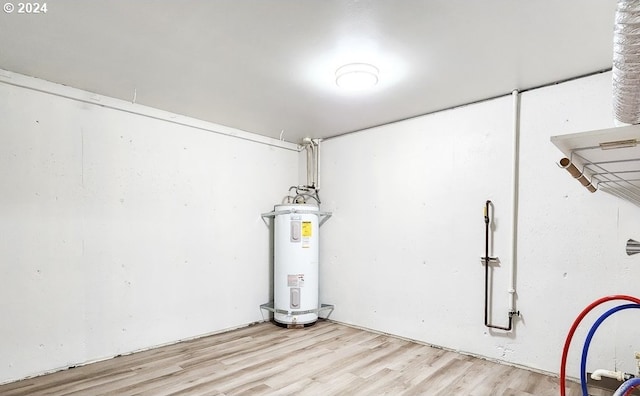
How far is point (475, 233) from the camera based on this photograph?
2.85 metres

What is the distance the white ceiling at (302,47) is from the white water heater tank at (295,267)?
4.25 feet

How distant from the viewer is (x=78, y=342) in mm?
2590

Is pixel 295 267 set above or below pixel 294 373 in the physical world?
above

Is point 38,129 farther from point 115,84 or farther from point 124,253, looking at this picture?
point 124,253

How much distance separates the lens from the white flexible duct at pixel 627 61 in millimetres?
951

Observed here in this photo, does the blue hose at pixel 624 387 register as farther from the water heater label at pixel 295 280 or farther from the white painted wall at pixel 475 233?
the water heater label at pixel 295 280

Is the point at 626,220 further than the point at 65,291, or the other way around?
the point at 65,291

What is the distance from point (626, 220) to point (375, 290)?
2.10 m

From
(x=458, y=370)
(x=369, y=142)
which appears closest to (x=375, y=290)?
(x=458, y=370)

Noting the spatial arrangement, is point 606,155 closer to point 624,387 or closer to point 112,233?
point 624,387

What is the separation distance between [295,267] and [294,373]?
131cm

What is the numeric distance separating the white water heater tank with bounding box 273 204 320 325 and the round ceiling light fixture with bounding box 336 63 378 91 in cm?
169

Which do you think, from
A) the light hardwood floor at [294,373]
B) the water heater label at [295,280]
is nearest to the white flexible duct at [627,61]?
the light hardwood floor at [294,373]

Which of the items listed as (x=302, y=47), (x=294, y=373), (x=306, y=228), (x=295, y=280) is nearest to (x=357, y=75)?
(x=302, y=47)
